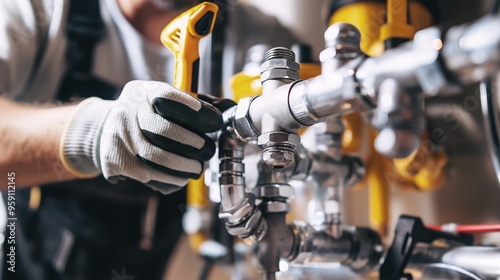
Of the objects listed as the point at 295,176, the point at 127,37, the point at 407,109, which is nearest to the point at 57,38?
the point at 127,37

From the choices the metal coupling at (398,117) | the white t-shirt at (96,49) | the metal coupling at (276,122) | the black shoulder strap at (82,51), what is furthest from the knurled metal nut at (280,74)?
the black shoulder strap at (82,51)

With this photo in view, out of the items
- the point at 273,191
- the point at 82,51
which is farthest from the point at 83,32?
the point at 273,191

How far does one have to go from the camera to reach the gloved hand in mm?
414

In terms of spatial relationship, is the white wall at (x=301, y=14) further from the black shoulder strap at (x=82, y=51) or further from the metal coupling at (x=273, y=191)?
the black shoulder strap at (x=82, y=51)

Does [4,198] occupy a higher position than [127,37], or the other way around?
[127,37]

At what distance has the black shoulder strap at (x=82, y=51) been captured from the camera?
730 millimetres

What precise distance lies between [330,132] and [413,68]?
24 cm

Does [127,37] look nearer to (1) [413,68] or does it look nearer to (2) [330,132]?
(2) [330,132]

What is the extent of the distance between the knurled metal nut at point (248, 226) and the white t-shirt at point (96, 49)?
0.20 metres

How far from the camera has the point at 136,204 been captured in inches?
36.7

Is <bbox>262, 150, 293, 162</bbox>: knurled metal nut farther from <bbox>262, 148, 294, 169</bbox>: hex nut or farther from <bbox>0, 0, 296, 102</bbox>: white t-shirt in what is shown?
<bbox>0, 0, 296, 102</bbox>: white t-shirt

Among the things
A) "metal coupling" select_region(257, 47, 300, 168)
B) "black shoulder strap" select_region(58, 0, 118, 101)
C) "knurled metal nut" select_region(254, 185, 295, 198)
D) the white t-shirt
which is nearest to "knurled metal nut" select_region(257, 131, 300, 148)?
"metal coupling" select_region(257, 47, 300, 168)

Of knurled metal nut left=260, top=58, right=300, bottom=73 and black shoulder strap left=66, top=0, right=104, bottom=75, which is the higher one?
black shoulder strap left=66, top=0, right=104, bottom=75

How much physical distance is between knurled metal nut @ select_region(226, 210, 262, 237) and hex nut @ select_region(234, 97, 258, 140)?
8 cm
